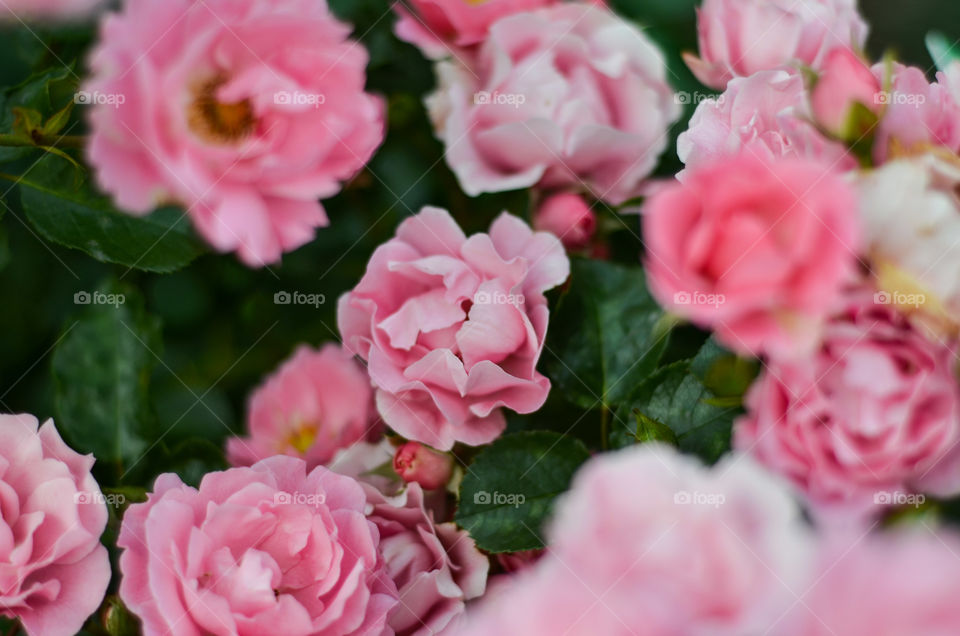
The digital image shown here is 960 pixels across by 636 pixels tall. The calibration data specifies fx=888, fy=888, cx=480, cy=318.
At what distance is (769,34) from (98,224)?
43 cm

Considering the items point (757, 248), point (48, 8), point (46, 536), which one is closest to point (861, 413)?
point (757, 248)

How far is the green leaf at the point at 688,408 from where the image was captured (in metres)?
0.46

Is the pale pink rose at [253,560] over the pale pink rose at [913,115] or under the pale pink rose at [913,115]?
under

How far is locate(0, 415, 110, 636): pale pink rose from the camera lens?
47cm

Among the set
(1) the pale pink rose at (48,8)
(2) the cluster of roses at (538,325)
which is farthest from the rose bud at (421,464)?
(1) the pale pink rose at (48,8)

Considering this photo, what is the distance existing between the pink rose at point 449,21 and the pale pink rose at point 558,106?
0.5 inches

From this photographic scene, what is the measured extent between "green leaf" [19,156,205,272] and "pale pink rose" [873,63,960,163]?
1.31 ft

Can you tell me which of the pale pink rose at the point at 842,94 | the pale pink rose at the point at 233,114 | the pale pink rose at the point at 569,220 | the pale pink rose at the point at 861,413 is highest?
the pale pink rose at the point at 842,94

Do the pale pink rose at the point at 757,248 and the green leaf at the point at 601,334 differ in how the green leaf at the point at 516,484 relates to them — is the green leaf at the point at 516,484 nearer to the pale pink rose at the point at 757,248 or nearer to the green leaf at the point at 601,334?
the green leaf at the point at 601,334

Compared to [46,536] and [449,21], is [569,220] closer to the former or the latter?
[449,21]

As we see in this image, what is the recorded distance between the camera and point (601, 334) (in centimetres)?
55

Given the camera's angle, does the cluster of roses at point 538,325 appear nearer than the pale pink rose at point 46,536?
Yes

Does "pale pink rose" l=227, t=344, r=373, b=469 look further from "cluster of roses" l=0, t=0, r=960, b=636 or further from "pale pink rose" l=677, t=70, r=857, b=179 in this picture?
"pale pink rose" l=677, t=70, r=857, b=179

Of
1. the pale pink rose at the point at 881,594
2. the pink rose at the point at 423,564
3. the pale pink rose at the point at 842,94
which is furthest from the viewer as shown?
the pink rose at the point at 423,564
